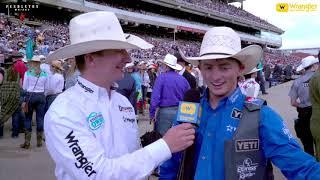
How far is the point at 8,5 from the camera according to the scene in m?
32.9

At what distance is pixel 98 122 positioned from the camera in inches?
82.7

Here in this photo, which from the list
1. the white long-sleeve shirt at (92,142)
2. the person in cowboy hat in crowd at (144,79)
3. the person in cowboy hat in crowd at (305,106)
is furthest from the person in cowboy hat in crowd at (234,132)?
the person in cowboy hat in crowd at (144,79)

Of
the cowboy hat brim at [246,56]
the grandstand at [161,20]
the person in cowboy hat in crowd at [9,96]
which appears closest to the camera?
the cowboy hat brim at [246,56]

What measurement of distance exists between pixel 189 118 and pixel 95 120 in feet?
1.50

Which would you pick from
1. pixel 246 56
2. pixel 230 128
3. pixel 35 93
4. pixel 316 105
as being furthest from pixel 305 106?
pixel 35 93

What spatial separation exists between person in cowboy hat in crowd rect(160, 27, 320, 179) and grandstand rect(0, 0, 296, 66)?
25.2m

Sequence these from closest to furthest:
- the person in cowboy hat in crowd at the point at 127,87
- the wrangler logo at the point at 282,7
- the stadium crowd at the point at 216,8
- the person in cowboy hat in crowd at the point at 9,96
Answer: the person in cowboy hat in crowd at the point at 127,87 < the person in cowboy hat in crowd at the point at 9,96 < the wrangler logo at the point at 282,7 < the stadium crowd at the point at 216,8

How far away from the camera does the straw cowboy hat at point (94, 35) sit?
2.19 metres

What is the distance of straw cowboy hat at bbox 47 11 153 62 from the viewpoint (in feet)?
7.17

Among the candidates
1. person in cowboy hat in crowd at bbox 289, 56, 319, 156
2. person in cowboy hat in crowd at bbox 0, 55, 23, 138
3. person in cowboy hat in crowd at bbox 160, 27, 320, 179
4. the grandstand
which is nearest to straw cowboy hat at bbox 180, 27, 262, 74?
person in cowboy hat in crowd at bbox 160, 27, 320, 179

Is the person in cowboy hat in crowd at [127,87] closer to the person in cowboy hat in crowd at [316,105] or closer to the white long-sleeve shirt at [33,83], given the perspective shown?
the white long-sleeve shirt at [33,83]

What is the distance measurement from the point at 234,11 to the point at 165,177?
74.9m

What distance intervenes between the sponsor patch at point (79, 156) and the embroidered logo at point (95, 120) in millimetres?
125

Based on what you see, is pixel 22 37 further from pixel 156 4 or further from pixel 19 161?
pixel 156 4
